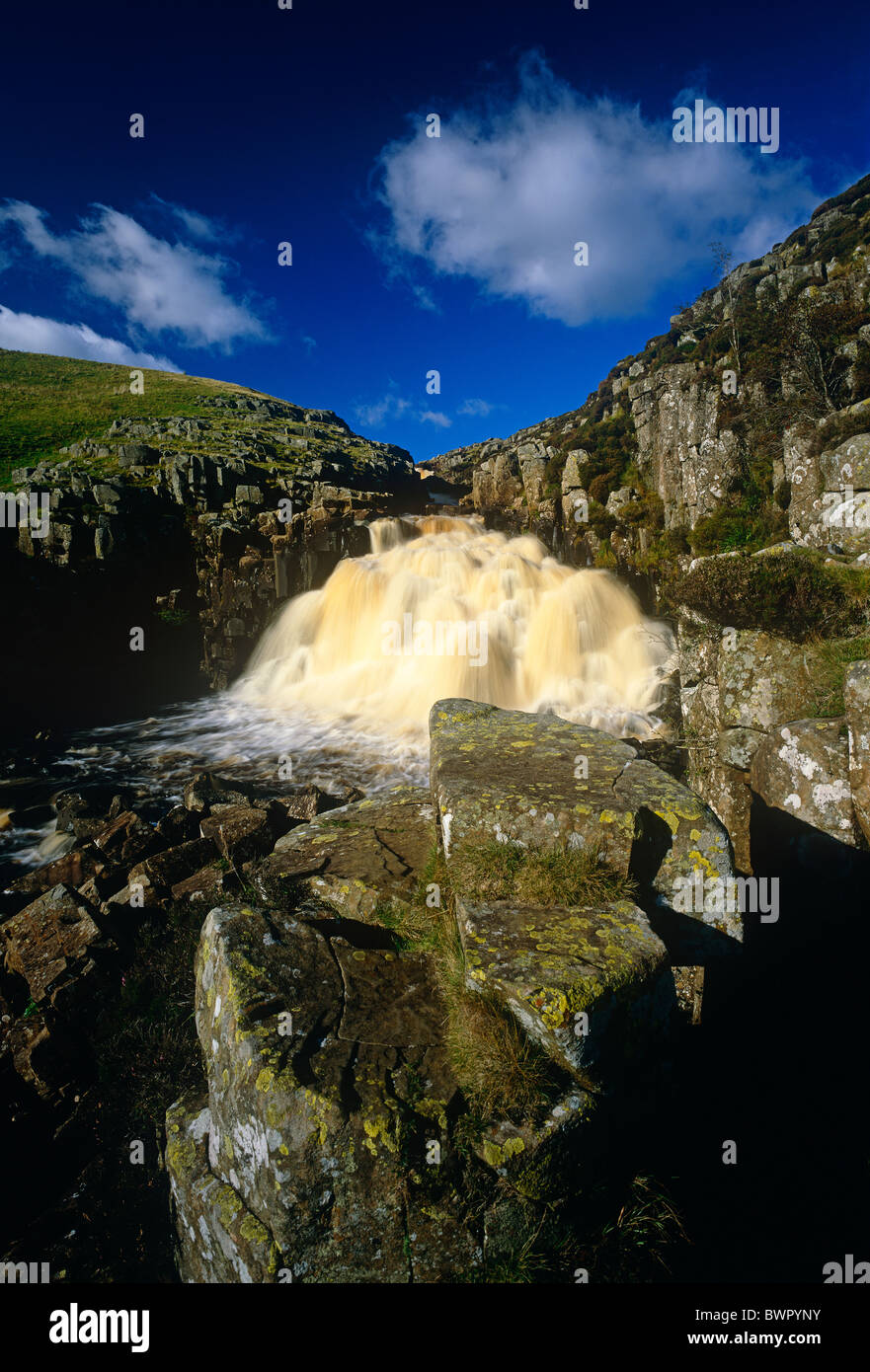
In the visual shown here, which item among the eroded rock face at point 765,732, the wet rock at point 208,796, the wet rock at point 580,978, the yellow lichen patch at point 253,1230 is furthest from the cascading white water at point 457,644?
the yellow lichen patch at point 253,1230

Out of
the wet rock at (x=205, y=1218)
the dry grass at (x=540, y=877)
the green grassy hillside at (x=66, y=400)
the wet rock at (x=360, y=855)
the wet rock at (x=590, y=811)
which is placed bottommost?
the wet rock at (x=205, y=1218)

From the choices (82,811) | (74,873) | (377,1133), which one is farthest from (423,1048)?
(82,811)

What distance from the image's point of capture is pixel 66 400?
68.7m

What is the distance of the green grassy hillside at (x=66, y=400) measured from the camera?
46594 millimetres

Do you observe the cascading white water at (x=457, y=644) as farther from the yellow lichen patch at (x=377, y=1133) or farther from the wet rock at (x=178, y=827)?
the yellow lichen patch at (x=377, y=1133)

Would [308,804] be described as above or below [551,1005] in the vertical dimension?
below

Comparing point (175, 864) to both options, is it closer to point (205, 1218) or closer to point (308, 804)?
point (308, 804)

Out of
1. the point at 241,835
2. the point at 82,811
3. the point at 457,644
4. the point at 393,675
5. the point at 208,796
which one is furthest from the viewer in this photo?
the point at 393,675

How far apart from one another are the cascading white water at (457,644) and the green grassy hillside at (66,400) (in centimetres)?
2661

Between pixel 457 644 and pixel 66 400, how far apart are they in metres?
76.0

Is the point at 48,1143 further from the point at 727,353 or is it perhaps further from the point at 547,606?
the point at 727,353

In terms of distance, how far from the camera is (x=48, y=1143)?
486 cm

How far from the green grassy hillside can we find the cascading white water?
87.3 ft
